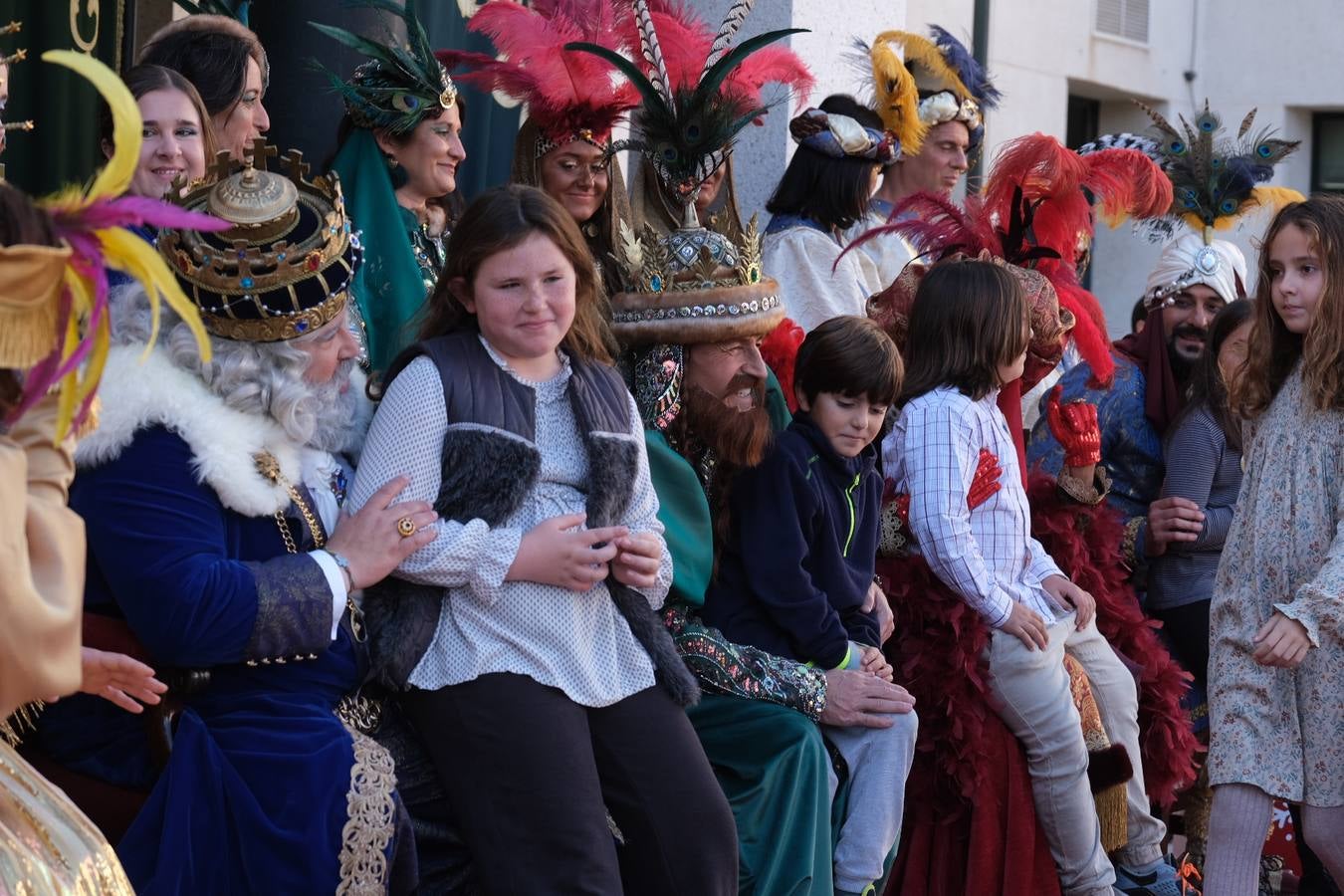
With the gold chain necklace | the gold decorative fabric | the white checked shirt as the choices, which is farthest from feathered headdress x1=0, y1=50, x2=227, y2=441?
the white checked shirt

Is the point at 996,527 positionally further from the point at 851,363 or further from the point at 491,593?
the point at 491,593

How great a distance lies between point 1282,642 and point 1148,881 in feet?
3.34

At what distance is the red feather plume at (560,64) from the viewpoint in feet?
14.5

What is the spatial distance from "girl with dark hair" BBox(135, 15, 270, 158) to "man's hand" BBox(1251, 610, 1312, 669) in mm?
2825

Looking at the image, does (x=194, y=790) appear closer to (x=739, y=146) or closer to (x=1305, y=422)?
(x=1305, y=422)

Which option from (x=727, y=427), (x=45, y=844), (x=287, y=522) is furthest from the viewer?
(x=727, y=427)

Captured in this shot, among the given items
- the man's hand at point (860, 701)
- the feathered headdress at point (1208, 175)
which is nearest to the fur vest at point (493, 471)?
the man's hand at point (860, 701)

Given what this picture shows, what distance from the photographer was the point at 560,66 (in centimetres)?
442

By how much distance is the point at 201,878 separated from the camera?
295cm

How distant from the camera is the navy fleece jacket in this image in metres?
4.01

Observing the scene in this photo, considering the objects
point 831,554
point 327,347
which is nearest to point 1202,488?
point 831,554

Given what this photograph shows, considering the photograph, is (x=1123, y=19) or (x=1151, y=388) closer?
(x=1151, y=388)

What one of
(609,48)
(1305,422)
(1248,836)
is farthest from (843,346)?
(1248,836)

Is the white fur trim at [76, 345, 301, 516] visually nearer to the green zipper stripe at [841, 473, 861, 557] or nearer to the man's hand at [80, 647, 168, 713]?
the man's hand at [80, 647, 168, 713]
